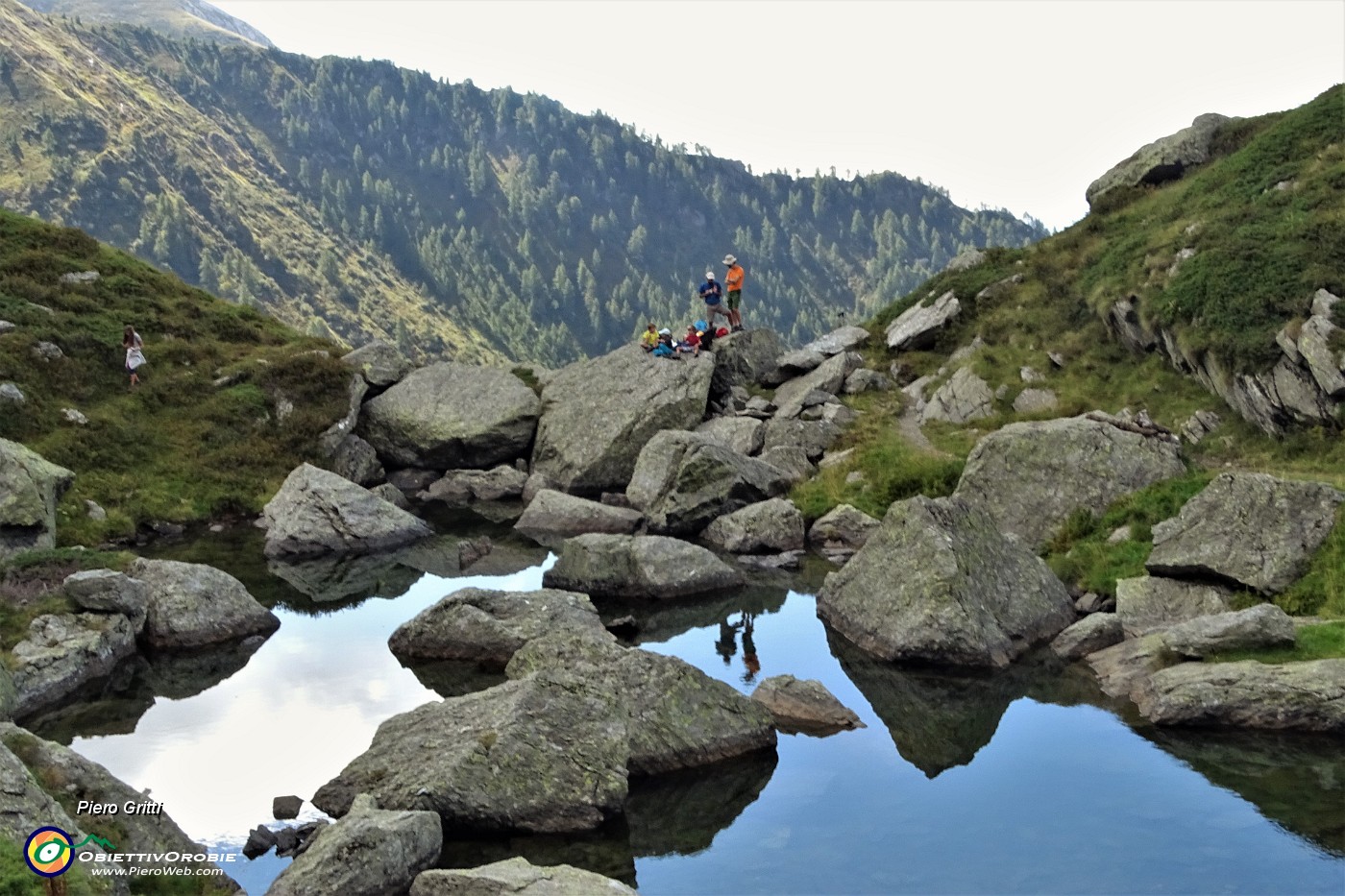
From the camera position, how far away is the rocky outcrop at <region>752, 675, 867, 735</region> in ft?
76.5

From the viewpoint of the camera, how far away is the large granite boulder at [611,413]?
50375mm

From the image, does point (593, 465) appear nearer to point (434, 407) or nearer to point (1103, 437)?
point (434, 407)

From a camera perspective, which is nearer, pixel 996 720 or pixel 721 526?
pixel 996 720

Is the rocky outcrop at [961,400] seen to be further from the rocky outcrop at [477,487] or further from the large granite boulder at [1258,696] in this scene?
the large granite boulder at [1258,696]

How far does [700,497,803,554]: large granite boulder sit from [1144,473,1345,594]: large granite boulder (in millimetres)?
13795

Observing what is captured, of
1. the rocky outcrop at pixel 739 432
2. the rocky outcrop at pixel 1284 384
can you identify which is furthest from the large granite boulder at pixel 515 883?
the rocky outcrop at pixel 739 432

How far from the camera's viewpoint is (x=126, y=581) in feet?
90.9

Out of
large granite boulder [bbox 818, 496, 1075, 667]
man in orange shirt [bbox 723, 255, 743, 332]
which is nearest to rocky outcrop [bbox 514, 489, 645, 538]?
large granite boulder [bbox 818, 496, 1075, 667]

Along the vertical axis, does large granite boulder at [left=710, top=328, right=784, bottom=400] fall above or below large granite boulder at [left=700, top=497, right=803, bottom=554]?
above

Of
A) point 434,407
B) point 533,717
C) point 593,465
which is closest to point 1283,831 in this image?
point 533,717

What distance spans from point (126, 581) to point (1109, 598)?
26040 millimetres

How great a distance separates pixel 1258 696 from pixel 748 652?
1206cm

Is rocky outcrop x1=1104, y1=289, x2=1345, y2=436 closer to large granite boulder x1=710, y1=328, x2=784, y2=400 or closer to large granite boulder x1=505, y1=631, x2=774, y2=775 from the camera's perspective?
large granite boulder x1=710, y1=328, x2=784, y2=400

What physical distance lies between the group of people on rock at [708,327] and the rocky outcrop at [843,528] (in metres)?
18.5
